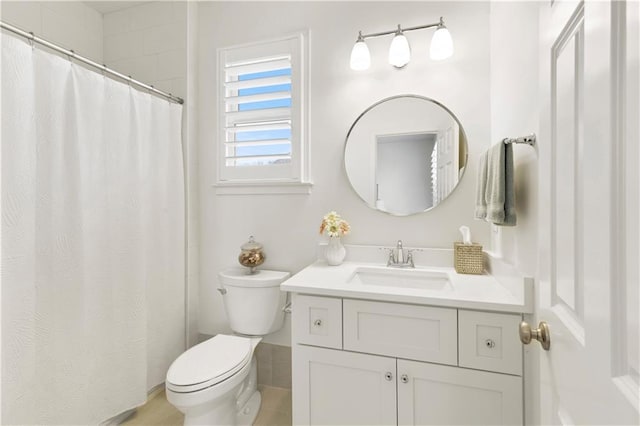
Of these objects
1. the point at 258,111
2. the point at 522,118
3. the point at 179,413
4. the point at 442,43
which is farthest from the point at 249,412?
the point at 442,43

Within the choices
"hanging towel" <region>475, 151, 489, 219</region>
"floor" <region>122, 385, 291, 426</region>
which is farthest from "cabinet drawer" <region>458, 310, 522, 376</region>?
"floor" <region>122, 385, 291, 426</region>

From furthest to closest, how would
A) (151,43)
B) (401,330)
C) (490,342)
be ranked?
(151,43)
(401,330)
(490,342)

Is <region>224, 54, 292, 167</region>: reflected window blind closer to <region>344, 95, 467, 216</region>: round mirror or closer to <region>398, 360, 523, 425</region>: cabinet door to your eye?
<region>344, 95, 467, 216</region>: round mirror

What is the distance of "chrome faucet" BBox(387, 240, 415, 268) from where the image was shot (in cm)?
162

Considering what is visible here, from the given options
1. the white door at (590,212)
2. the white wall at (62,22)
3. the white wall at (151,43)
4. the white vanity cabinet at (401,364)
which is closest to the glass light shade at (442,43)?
the white door at (590,212)

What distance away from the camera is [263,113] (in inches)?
74.0

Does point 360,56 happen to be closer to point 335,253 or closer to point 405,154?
point 405,154

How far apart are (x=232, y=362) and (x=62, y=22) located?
7.86 ft

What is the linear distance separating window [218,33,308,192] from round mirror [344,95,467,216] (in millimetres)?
357

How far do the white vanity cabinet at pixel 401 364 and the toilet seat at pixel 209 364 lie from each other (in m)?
0.34

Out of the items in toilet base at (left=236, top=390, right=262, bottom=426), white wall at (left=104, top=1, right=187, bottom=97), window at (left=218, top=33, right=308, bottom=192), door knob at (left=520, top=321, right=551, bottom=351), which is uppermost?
white wall at (left=104, top=1, right=187, bottom=97)

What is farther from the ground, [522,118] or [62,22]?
[62,22]

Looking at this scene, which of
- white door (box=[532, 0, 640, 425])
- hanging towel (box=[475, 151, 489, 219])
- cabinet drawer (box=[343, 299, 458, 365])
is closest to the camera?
white door (box=[532, 0, 640, 425])

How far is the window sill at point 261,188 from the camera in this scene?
184 cm
